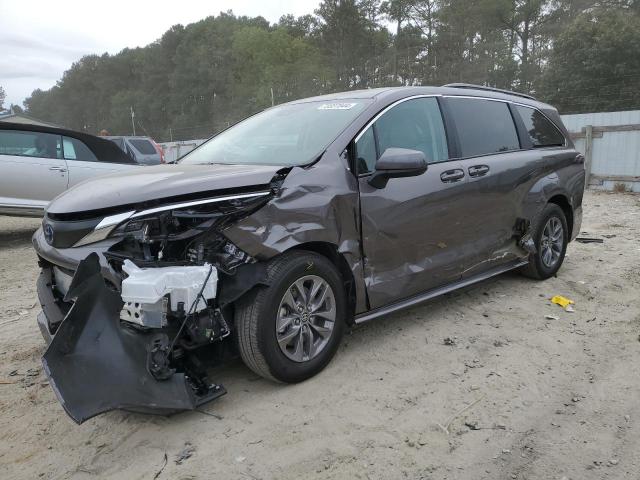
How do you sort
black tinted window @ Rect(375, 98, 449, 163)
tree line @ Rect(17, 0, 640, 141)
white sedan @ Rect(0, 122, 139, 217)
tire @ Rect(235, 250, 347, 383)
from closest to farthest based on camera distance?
tire @ Rect(235, 250, 347, 383) → black tinted window @ Rect(375, 98, 449, 163) → white sedan @ Rect(0, 122, 139, 217) → tree line @ Rect(17, 0, 640, 141)

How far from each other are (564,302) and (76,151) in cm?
721

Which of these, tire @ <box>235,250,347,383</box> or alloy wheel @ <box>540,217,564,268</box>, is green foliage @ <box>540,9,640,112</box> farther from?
tire @ <box>235,250,347,383</box>

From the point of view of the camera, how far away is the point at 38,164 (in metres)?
7.60

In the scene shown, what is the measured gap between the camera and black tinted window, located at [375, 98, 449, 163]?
3.66 metres

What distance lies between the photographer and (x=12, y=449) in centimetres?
265

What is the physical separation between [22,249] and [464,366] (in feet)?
22.5

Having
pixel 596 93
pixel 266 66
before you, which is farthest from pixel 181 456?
pixel 266 66

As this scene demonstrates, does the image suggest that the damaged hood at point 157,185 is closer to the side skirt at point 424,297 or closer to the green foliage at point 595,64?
the side skirt at point 424,297

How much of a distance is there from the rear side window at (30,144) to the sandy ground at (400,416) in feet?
13.5

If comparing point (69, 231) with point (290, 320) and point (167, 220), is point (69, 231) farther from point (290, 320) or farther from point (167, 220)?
point (290, 320)

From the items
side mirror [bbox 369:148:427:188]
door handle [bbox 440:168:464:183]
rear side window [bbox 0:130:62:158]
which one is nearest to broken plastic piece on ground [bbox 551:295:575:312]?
door handle [bbox 440:168:464:183]

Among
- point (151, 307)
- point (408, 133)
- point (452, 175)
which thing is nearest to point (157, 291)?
point (151, 307)

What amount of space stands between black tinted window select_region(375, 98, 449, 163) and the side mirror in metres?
0.26

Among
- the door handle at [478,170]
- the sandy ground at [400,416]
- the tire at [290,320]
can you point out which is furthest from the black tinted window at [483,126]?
the tire at [290,320]
